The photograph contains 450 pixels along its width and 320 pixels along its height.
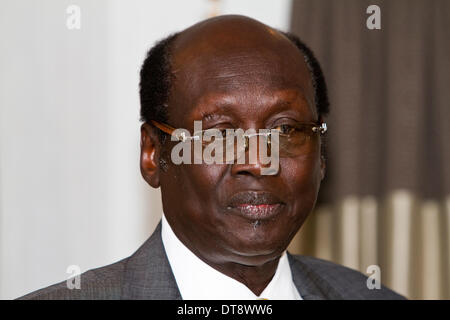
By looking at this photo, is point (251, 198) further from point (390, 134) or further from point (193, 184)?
point (390, 134)

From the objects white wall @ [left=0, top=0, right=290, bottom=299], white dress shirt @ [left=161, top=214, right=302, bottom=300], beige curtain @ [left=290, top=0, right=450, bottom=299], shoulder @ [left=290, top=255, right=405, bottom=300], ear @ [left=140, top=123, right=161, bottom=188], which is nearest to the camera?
white dress shirt @ [left=161, top=214, right=302, bottom=300]

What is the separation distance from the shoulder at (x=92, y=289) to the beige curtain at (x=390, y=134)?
1227 mm

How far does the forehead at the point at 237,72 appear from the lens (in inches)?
58.3

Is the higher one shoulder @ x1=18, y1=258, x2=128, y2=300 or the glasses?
the glasses

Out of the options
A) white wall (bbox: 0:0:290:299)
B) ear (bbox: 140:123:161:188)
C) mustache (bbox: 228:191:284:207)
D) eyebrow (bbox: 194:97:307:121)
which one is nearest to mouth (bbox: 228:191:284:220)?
mustache (bbox: 228:191:284:207)

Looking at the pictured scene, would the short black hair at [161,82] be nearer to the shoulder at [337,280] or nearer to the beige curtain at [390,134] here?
the shoulder at [337,280]

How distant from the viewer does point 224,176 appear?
1.46 m

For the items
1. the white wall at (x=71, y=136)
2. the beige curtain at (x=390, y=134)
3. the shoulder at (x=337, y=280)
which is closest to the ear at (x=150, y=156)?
the shoulder at (x=337, y=280)

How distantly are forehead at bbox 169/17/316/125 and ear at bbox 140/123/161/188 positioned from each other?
0.13 metres

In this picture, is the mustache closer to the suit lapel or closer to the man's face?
the man's face

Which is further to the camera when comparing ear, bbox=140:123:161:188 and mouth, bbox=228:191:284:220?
ear, bbox=140:123:161:188

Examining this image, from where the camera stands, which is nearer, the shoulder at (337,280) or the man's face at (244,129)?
the man's face at (244,129)

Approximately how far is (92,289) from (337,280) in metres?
0.75

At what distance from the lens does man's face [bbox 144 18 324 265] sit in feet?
4.77
